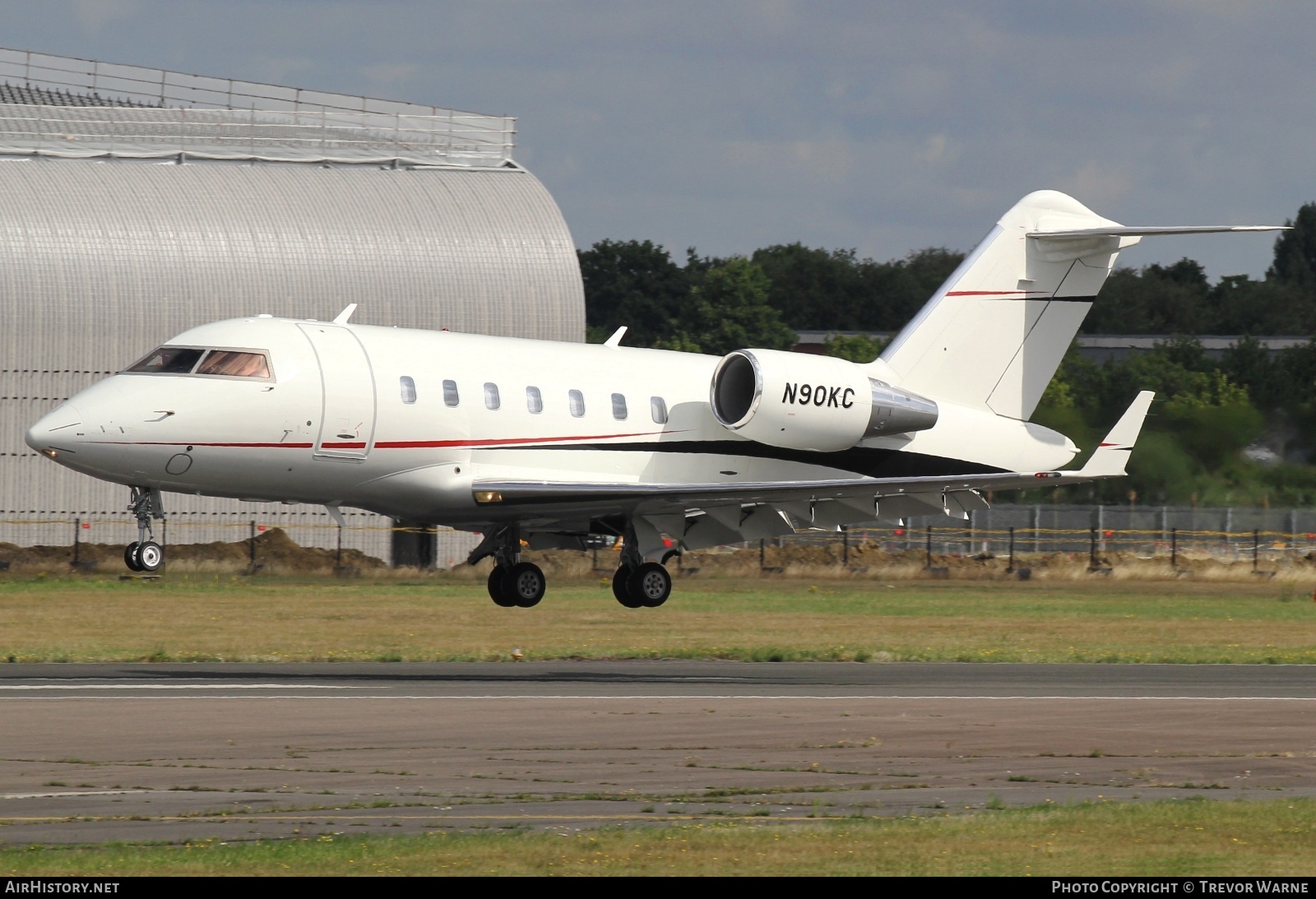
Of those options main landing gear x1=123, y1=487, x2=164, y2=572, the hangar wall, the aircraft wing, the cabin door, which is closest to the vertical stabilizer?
the aircraft wing

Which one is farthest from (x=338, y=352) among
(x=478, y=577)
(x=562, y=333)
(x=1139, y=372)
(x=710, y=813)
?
(x=1139, y=372)

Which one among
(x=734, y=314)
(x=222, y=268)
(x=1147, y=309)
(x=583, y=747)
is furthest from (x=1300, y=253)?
(x=583, y=747)

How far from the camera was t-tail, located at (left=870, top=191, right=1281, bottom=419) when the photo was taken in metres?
31.5

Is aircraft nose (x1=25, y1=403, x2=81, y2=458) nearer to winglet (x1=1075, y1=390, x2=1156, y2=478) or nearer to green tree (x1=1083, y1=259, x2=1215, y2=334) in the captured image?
winglet (x1=1075, y1=390, x2=1156, y2=478)

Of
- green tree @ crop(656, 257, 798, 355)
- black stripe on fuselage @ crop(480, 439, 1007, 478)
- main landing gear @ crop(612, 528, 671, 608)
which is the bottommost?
main landing gear @ crop(612, 528, 671, 608)

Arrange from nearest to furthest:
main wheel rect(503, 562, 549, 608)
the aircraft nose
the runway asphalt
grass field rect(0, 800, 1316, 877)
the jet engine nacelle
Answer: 1. grass field rect(0, 800, 1316, 877)
2. the runway asphalt
3. the aircraft nose
4. the jet engine nacelle
5. main wheel rect(503, 562, 549, 608)

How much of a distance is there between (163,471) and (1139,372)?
147 ft

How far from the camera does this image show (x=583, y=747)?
1816 centimetres

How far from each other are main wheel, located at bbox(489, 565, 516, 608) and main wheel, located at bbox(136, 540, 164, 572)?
22.7ft

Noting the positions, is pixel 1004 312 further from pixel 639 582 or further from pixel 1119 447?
pixel 639 582

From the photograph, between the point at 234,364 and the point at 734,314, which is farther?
the point at 734,314

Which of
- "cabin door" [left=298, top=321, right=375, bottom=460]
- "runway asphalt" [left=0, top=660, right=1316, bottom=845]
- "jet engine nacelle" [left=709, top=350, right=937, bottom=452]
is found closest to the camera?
"runway asphalt" [left=0, top=660, right=1316, bottom=845]

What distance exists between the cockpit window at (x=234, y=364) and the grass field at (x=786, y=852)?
13.6m

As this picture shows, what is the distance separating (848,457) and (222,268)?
2611 centimetres
